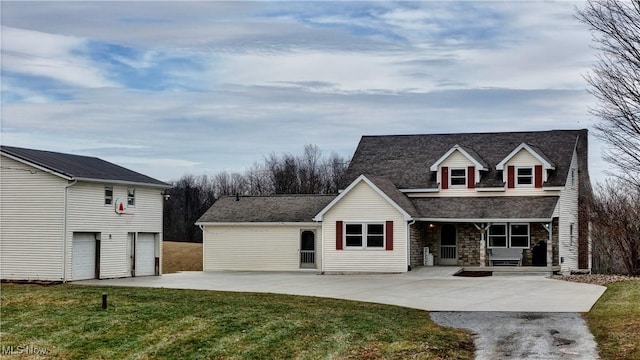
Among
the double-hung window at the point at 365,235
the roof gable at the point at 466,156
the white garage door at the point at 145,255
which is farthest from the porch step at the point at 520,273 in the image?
the white garage door at the point at 145,255

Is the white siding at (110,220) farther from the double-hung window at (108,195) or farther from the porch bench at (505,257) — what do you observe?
the porch bench at (505,257)

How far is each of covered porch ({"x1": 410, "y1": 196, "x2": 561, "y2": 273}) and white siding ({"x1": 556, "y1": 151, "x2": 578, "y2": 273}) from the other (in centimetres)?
46

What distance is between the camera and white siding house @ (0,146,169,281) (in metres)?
32.3

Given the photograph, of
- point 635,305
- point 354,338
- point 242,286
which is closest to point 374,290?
point 242,286

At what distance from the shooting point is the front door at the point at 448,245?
129 feet

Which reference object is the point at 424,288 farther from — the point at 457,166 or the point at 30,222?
the point at 30,222

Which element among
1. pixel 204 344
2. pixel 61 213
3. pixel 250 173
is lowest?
pixel 204 344

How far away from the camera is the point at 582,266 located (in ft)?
138

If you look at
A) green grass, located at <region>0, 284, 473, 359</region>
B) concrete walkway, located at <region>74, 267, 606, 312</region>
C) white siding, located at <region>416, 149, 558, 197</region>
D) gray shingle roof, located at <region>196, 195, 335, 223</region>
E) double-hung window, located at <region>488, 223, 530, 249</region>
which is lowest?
green grass, located at <region>0, 284, 473, 359</region>

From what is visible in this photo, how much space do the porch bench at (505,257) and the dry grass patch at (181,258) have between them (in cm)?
2021

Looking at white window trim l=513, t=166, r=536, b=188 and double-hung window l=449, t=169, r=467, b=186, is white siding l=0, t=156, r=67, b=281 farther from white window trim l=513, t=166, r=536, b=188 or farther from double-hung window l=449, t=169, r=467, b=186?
white window trim l=513, t=166, r=536, b=188

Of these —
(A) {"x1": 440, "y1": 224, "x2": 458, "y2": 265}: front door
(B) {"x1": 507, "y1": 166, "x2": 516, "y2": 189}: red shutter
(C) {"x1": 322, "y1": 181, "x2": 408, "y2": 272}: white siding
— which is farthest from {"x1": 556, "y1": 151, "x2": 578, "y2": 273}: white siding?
(C) {"x1": 322, "y1": 181, "x2": 408, "y2": 272}: white siding

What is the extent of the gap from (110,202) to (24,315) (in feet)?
51.3

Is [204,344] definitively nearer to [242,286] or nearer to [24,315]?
[24,315]
